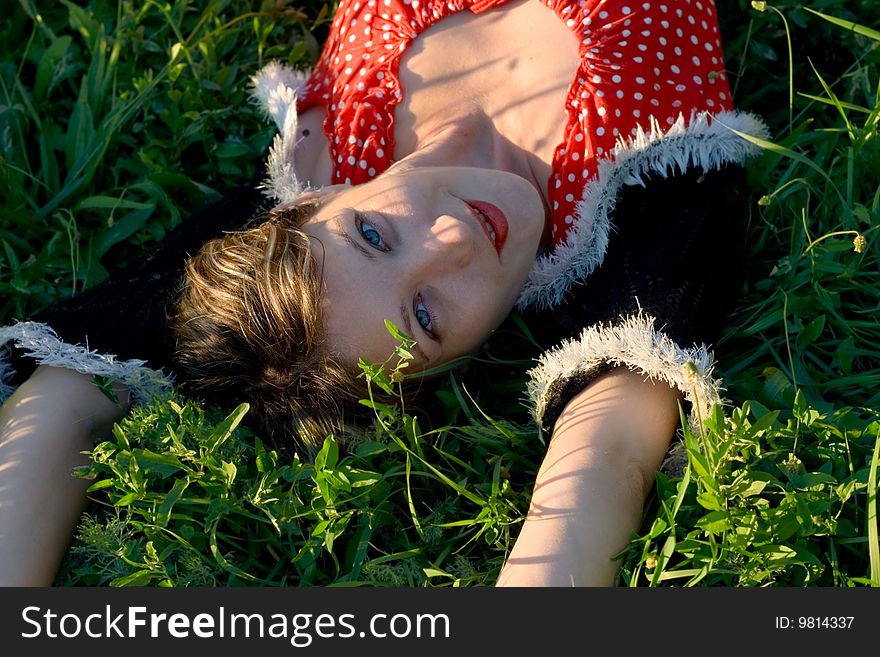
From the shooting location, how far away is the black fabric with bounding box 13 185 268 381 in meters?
2.48

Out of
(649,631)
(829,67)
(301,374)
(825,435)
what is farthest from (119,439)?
(829,67)

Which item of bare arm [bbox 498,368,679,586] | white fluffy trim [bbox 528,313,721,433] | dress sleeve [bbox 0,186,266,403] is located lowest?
bare arm [bbox 498,368,679,586]

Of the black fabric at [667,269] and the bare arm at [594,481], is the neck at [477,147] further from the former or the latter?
the bare arm at [594,481]

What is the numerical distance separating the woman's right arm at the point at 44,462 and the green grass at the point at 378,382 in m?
0.08

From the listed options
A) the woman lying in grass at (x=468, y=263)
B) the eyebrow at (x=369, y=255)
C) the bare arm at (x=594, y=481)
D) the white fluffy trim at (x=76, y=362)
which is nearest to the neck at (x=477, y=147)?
the woman lying in grass at (x=468, y=263)

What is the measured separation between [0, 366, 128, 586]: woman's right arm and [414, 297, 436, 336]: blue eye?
0.75 metres

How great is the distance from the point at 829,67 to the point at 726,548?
1.84m

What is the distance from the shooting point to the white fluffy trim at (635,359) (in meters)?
2.25

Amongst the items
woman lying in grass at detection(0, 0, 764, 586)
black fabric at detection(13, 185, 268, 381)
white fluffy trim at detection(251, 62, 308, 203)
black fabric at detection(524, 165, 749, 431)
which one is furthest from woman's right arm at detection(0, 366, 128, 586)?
black fabric at detection(524, 165, 749, 431)

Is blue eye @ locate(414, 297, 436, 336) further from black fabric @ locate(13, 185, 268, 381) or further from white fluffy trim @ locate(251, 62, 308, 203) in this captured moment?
black fabric @ locate(13, 185, 268, 381)

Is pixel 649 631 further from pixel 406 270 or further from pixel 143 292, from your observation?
pixel 143 292

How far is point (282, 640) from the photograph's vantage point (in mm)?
2006

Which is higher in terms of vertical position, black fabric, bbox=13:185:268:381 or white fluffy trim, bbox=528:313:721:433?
black fabric, bbox=13:185:268:381

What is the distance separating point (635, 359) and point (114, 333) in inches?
50.7
